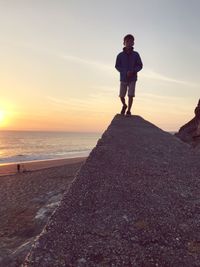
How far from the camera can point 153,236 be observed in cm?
293

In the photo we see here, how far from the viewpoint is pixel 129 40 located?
984 centimetres

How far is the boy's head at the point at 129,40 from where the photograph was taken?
383 inches

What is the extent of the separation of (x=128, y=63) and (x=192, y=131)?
5.82m

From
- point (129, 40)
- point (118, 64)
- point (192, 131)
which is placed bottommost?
point (192, 131)

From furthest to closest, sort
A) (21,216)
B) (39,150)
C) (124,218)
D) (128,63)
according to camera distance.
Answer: (39,150)
(21,216)
(128,63)
(124,218)

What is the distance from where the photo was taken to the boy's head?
31.9ft

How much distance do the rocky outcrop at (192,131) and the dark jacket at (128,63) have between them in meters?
4.37

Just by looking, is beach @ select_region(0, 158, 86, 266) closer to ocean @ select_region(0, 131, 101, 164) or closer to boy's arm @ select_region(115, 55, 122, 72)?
boy's arm @ select_region(115, 55, 122, 72)

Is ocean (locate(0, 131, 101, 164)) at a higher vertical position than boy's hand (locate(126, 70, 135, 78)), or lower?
lower

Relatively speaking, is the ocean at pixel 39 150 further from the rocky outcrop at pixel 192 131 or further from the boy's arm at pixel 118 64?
the boy's arm at pixel 118 64

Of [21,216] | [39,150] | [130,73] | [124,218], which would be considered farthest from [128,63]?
[39,150]

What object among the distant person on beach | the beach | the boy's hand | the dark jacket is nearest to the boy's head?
the distant person on beach

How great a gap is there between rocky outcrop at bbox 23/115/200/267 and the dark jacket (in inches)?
225

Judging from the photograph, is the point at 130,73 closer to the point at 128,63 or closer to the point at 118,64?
the point at 128,63
